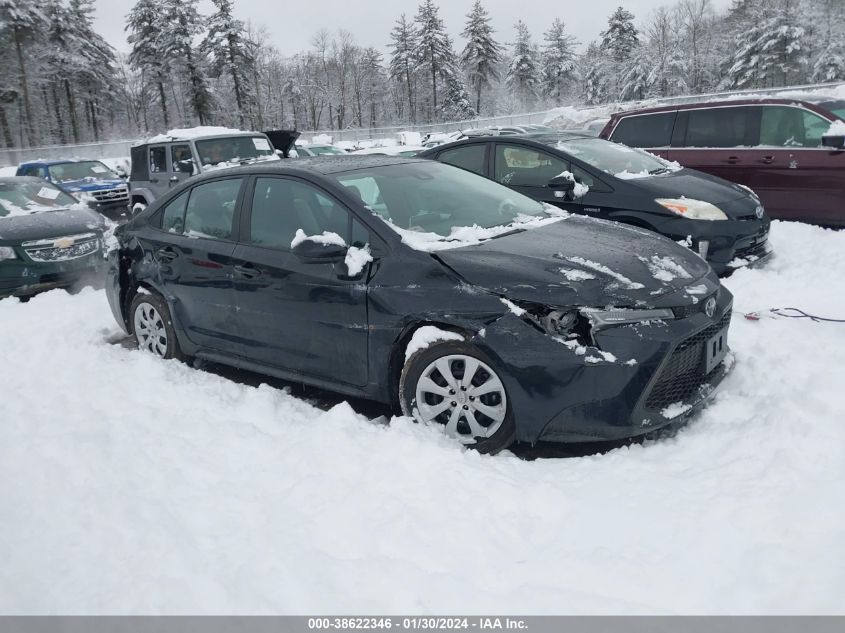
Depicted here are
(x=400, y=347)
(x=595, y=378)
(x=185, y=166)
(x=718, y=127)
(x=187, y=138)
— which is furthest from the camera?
(x=187, y=138)

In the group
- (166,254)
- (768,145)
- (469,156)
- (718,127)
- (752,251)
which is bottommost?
(752,251)

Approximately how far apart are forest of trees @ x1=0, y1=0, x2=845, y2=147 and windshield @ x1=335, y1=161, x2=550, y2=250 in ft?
159

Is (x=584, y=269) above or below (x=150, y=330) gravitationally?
above

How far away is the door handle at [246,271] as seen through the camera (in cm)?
440

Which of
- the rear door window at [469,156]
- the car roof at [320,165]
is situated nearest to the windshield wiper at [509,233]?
the car roof at [320,165]

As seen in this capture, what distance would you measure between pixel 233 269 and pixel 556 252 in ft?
7.20

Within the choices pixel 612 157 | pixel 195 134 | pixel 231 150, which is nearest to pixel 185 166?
pixel 195 134

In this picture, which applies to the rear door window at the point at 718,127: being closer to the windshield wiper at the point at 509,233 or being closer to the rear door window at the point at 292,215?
the windshield wiper at the point at 509,233

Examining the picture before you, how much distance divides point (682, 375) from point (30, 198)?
8889 mm

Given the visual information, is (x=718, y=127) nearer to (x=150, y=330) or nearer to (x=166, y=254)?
(x=166, y=254)

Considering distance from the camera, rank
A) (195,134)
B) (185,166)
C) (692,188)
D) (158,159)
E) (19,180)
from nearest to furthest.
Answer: (692,188), (19,180), (185,166), (195,134), (158,159)

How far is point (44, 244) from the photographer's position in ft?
25.7

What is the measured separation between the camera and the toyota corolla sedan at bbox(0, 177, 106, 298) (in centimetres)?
759

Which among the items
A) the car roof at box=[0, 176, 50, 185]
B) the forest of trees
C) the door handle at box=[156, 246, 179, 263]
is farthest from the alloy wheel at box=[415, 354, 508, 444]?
the forest of trees
